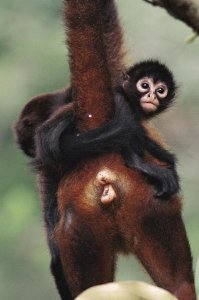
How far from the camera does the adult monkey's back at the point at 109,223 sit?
593cm

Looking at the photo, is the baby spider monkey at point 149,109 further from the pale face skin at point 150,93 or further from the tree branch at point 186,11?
the tree branch at point 186,11

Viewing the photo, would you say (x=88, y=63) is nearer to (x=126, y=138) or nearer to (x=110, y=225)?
(x=126, y=138)

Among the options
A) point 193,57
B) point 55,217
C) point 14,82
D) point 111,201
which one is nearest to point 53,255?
point 55,217

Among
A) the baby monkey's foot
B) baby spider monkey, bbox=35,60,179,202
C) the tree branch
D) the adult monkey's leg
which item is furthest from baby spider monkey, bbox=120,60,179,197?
the tree branch

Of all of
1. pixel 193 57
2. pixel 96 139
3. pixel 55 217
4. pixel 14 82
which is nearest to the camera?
pixel 96 139

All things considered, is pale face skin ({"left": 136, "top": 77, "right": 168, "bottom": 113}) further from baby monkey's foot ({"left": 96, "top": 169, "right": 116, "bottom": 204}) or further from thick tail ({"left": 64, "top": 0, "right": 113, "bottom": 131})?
baby monkey's foot ({"left": 96, "top": 169, "right": 116, "bottom": 204})

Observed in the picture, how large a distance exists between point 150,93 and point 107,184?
58cm

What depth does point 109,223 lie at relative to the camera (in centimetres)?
599

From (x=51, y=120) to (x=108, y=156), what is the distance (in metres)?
0.38

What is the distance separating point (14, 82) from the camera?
15.3 meters

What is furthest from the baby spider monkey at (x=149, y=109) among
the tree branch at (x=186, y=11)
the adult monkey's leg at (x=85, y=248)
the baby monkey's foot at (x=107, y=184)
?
the tree branch at (x=186, y=11)

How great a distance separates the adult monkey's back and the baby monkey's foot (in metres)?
0.02

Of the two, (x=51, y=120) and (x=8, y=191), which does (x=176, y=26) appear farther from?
(x=51, y=120)

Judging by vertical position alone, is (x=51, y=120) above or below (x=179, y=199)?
above
